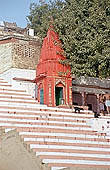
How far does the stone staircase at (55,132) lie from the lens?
9.75 metres

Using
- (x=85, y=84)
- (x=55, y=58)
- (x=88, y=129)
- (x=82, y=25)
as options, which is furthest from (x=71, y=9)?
(x=88, y=129)

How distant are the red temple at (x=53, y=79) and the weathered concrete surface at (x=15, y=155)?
209 inches

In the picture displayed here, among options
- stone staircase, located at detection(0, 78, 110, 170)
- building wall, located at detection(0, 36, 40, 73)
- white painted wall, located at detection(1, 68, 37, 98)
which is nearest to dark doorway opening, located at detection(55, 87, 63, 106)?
stone staircase, located at detection(0, 78, 110, 170)

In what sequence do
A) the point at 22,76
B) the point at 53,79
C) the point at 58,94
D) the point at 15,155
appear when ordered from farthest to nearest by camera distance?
1. the point at 22,76
2. the point at 58,94
3. the point at 53,79
4. the point at 15,155

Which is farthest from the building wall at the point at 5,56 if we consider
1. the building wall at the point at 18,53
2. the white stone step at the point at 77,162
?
the white stone step at the point at 77,162

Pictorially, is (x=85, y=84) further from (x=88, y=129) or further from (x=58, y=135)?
(x=58, y=135)

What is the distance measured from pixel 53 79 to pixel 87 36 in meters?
2.49

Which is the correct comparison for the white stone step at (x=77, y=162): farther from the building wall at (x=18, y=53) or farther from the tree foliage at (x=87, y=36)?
the building wall at (x=18, y=53)

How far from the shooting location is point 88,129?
12.4 m

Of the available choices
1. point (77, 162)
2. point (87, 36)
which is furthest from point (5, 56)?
point (77, 162)

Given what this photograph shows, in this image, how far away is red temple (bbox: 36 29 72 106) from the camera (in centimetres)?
1531

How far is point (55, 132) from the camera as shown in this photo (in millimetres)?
11336

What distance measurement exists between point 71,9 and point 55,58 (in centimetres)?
297

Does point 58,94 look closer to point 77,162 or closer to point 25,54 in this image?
point 25,54
